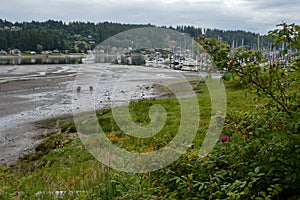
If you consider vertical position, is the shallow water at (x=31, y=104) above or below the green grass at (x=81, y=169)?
below

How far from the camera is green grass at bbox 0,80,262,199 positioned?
13.1ft

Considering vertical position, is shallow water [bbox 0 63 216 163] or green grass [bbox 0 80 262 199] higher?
green grass [bbox 0 80 262 199]

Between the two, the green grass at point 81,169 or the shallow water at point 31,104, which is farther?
the shallow water at point 31,104

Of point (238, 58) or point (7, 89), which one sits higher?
point (238, 58)

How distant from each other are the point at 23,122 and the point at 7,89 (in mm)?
15312

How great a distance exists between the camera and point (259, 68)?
317 centimetres

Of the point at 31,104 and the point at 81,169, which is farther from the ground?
the point at 81,169

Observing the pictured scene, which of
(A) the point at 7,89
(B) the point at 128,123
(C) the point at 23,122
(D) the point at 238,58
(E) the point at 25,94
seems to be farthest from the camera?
(A) the point at 7,89

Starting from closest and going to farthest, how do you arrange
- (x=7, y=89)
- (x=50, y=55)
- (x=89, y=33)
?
(x=7, y=89) → (x=50, y=55) → (x=89, y=33)

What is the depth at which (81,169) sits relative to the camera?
6.80m

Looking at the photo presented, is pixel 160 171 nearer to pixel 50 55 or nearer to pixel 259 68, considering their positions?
pixel 259 68

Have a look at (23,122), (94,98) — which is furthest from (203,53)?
(94,98)

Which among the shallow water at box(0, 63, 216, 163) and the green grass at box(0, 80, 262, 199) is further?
Answer: the shallow water at box(0, 63, 216, 163)

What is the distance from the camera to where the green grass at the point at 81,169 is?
398cm
